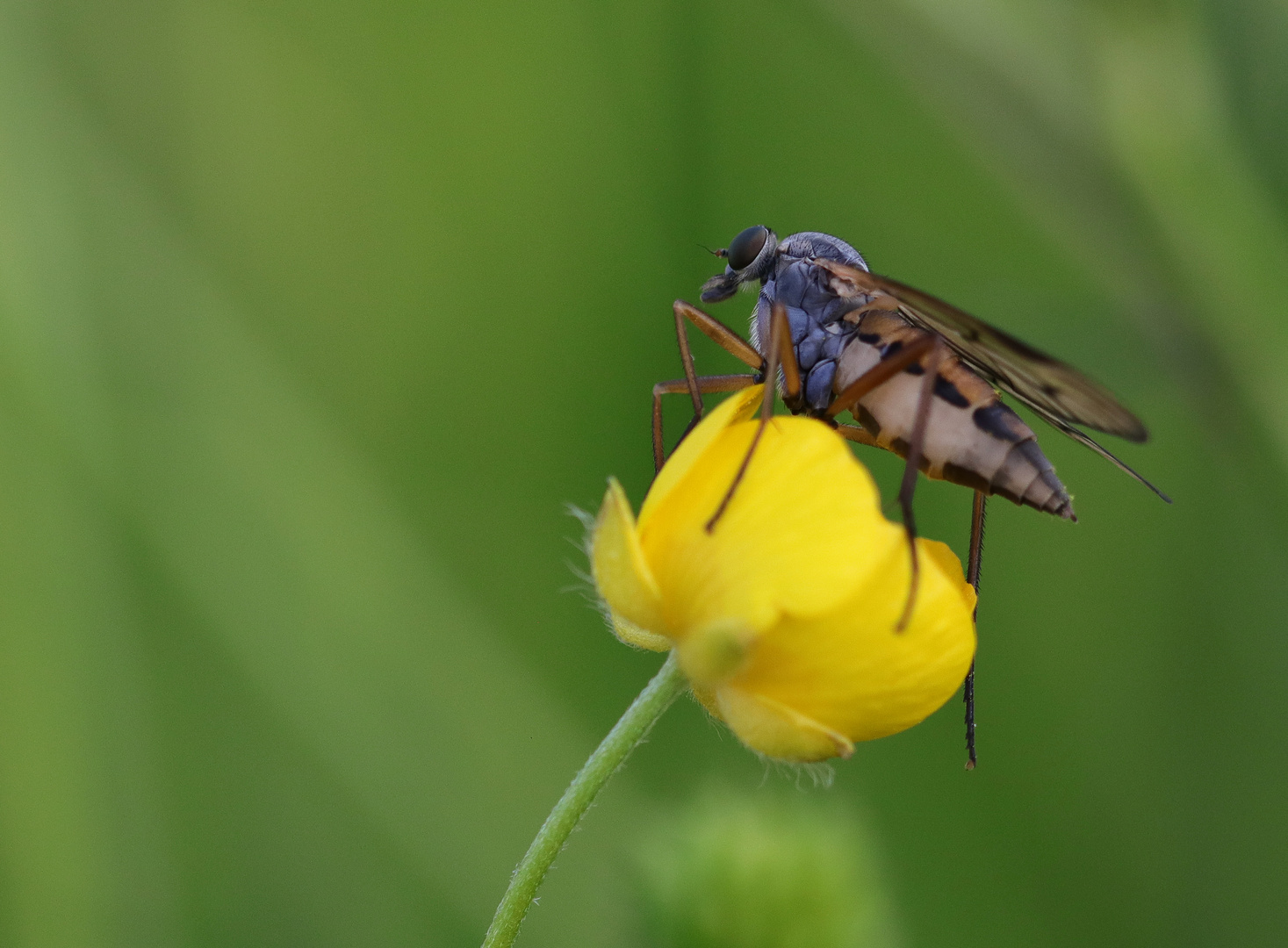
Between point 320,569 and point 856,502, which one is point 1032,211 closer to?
point 856,502

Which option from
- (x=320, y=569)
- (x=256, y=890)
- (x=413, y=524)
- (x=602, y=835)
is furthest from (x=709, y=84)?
(x=256, y=890)

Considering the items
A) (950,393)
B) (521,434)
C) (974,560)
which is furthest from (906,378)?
(521,434)

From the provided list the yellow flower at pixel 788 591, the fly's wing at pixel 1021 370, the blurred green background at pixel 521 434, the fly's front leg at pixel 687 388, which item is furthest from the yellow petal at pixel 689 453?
the blurred green background at pixel 521 434

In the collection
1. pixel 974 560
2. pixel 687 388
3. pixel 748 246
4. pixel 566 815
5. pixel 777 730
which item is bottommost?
pixel 974 560

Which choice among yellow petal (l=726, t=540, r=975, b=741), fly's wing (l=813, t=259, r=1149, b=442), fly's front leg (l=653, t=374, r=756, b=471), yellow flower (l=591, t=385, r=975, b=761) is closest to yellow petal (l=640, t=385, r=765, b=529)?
yellow flower (l=591, t=385, r=975, b=761)

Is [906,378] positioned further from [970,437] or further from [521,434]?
[521,434]

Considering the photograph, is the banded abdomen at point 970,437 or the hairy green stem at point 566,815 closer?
the hairy green stem at point 566,815

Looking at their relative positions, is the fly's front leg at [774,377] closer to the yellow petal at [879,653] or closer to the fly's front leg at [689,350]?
the fly's front leg at [689,350]

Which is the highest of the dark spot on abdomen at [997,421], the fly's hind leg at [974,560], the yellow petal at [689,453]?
the yellow petal at [689,453]
